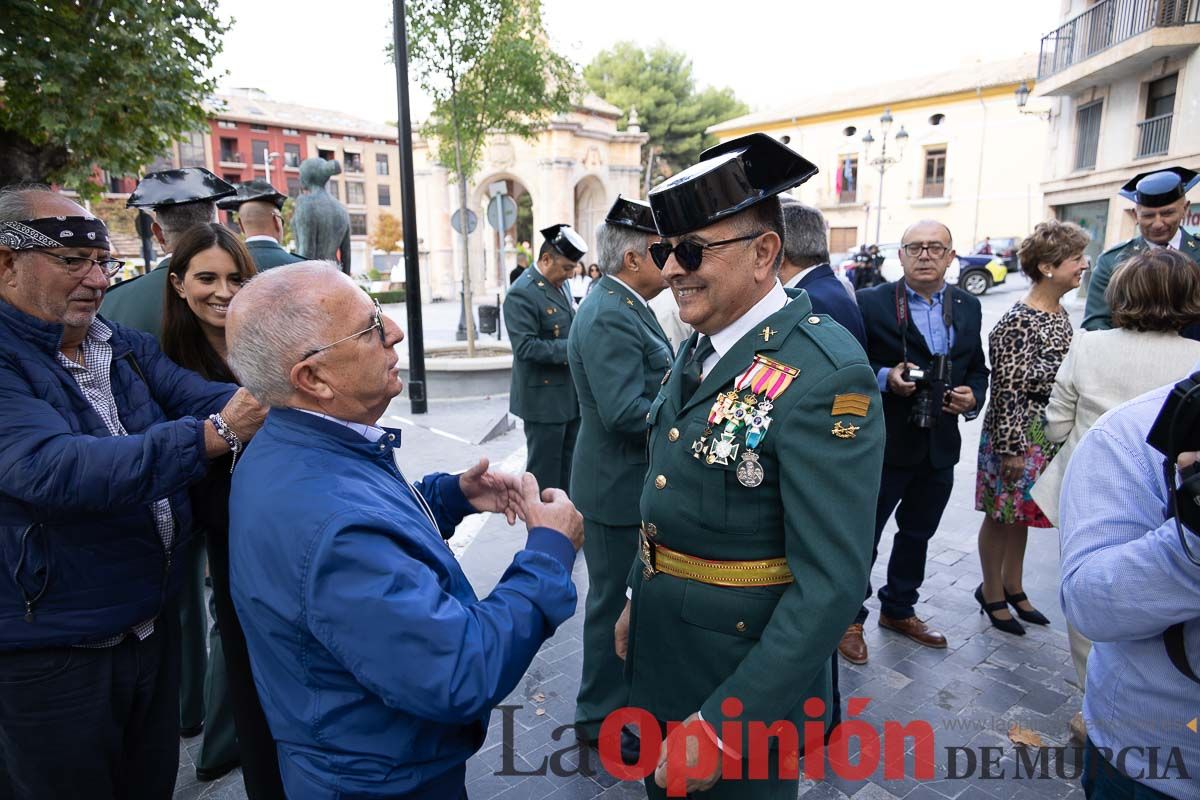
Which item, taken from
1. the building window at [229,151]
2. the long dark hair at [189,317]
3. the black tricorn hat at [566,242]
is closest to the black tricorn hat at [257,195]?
the long dark hair at [189,317]

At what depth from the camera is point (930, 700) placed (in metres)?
3.48

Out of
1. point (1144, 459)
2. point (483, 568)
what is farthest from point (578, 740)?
point (1144, 459)

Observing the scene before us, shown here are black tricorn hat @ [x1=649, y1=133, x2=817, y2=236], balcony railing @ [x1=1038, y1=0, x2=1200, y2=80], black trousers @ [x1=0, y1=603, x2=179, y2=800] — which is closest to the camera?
black tricorn hat @ [x1=649, y1=133, x2=817, y2=236]

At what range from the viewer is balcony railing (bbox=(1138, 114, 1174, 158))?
18688 millimetres

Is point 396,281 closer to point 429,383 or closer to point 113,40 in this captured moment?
point 429,383

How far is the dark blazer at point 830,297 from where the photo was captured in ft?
10.7

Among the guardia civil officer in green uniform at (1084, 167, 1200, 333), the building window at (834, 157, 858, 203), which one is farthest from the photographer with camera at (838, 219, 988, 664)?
the building window at (834, 157, 858, 203)

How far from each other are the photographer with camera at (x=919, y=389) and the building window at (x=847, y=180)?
4028 cm

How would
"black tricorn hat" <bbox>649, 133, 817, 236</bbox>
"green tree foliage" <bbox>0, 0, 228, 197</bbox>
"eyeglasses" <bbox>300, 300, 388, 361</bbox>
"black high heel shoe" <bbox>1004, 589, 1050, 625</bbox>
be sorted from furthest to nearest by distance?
"green tree foliage" <bbox>0, 0, 228, 197</bbox>, "black high heel shoe" <bbox>1004, 589, 1050, 625</bbox>, "black tricorn hat" <bbox>649, 133, 817, 236</bbox>, "eyeglasses" <bbox>300, 300, 388, 361</bbox>

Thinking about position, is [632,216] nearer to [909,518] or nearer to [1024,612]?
[909,518]

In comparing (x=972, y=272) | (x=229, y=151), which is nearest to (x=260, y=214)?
(x=972, y=272)

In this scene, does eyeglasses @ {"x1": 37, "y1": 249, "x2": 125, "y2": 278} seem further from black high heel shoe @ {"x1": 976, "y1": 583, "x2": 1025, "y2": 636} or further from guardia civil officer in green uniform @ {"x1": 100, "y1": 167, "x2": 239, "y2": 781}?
black high heel shoe @ {"x1": 976, "y1": 583, "x2": 1025, "y2": 636}

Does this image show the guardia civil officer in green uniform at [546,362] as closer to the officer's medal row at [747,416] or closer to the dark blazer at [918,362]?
the dark blazer at [918,362]

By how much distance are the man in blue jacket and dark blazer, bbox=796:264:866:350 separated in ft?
6.58
